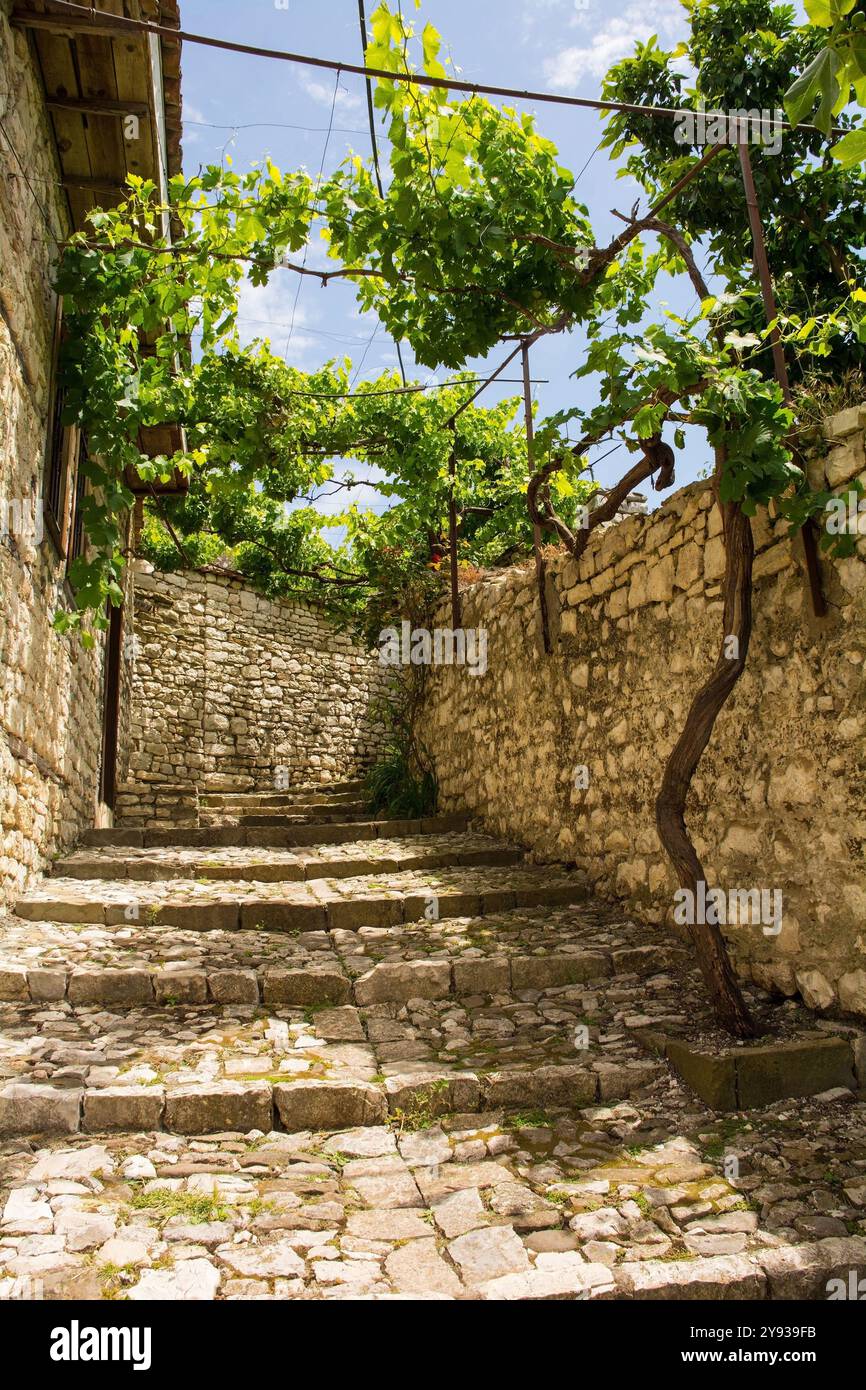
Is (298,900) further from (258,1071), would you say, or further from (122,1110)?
(122,1110)

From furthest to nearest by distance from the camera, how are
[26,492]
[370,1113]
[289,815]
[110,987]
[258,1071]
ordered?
[289,815] < [26,492] < [110,987] < [258,1071] < [370,1113]

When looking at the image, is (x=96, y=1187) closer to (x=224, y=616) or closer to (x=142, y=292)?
(x=142, y=292)

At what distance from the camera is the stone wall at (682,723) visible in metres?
3.37

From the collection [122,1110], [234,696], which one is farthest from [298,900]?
[234,696]

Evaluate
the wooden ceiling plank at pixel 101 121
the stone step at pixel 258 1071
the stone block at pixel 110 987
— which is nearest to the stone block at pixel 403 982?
the stone step at pixel 258 1071

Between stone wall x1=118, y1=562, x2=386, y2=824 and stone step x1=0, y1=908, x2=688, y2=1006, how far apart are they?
5533 millimetres

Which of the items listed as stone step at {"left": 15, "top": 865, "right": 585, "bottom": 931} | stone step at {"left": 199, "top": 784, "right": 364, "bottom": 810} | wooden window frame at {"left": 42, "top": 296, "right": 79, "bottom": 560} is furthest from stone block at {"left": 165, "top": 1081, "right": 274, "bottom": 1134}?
stone step at {"left": 199, "top": 784, "right": 364, "bottom": 810}

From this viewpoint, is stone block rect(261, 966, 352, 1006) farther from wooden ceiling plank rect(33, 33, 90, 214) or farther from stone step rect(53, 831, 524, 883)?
wooden ceiling plank rect(33, 33, 90, 214)

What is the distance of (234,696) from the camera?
12211 millimetres

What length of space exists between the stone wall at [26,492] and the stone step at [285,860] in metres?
0.42

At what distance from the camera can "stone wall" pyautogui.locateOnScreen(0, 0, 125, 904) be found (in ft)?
13.0

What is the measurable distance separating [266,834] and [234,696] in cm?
503
